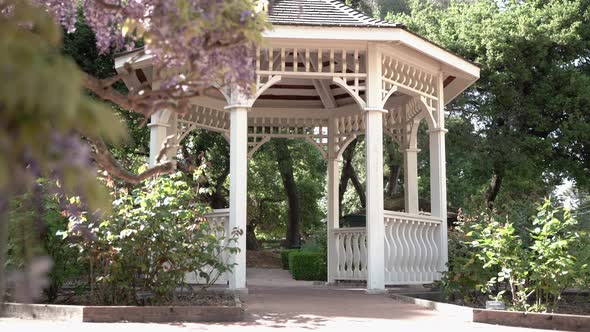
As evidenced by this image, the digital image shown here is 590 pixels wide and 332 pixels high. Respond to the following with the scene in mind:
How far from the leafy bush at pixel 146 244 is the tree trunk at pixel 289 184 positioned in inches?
584

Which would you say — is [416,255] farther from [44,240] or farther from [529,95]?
[529,95]

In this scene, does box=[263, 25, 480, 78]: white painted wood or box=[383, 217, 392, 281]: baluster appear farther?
box=[383, 217, 392, 281]: baluster

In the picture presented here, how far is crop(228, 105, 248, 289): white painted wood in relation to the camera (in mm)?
8844

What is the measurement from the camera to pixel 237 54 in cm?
383

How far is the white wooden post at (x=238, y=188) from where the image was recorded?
8.84m

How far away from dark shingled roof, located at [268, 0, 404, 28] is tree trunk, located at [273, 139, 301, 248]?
11.2 meters

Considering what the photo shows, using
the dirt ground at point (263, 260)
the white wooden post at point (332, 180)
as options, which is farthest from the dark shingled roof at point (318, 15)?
the dirt ground at point (263, 260)

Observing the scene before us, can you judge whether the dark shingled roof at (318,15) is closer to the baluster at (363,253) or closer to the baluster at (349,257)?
the baluster at (363,253)

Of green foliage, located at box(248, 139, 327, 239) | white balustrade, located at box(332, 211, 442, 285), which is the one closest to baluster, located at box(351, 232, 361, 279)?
white balustrade, located at box(332, 211, 442, 285)

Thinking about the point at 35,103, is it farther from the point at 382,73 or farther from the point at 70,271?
the point at 382,73

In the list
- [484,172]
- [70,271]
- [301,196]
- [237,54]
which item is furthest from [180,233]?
[301,196]

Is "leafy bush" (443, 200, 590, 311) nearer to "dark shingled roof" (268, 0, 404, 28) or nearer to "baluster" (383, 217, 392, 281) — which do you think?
"baluster" (383, 217, 392, 281)

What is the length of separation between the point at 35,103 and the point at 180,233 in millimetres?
5597

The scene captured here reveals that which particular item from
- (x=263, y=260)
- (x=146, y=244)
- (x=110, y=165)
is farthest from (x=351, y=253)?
(x=263, y=260)
